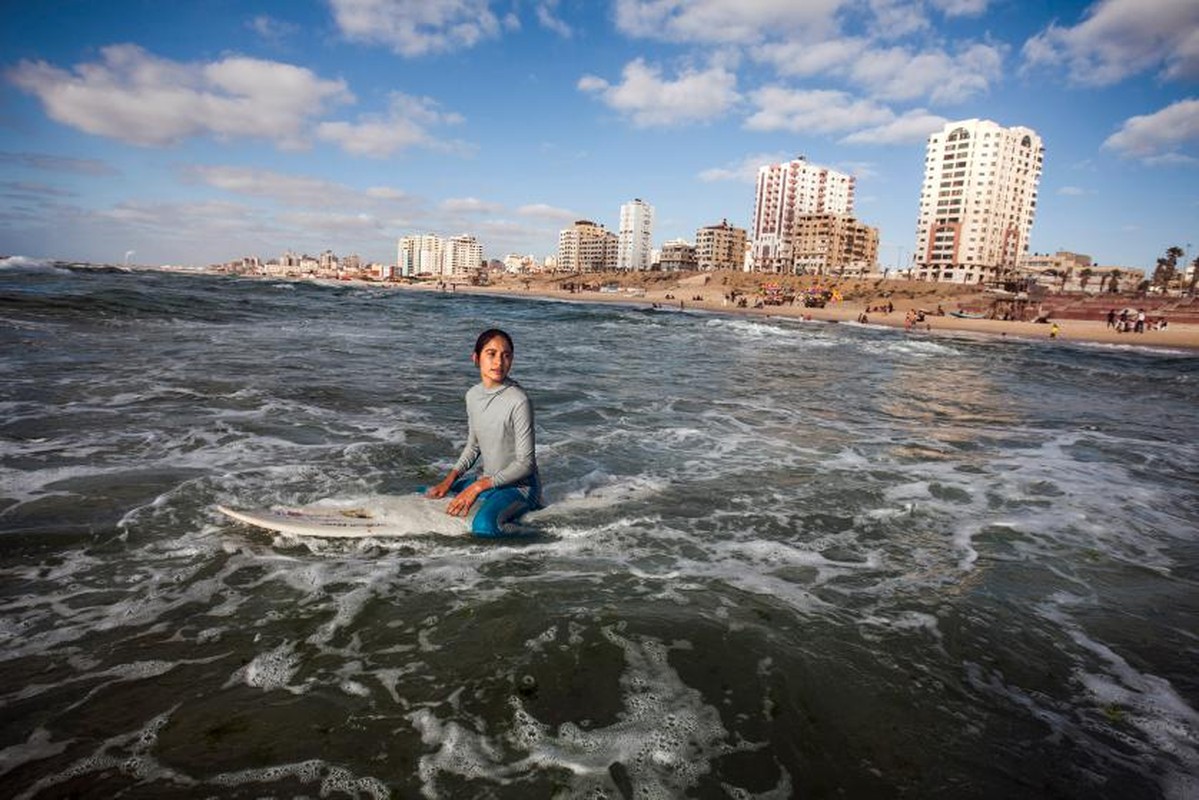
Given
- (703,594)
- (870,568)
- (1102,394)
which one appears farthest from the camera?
(1102,394)

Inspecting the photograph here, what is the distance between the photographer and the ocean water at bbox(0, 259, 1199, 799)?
2699 mm

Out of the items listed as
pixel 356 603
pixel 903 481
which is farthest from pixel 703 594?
pixel 903 481

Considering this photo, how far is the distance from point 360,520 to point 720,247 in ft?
599

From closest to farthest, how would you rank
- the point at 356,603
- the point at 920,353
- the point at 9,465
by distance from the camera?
1. the point at 356,603
2. the point at 9,465
3. the point at 920,353

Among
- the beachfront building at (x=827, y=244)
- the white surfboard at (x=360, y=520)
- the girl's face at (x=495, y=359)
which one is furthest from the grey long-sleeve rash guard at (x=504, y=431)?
the beachfront building at (x=827, y=244)

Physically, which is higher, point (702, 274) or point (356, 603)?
point (702, 274)

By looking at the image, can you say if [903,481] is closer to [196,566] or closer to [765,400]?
[765,400]

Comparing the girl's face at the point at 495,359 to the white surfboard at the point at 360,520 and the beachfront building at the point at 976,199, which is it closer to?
the white surfboard at the point at 360,520

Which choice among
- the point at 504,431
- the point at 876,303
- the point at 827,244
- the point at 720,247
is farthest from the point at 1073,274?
the point at 504,431

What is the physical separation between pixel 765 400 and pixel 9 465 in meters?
12.5

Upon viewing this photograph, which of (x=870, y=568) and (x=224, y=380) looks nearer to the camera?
(x=870, y=568)

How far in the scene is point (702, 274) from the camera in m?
133

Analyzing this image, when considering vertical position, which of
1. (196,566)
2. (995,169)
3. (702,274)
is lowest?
(196,566)

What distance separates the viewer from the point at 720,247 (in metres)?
177
